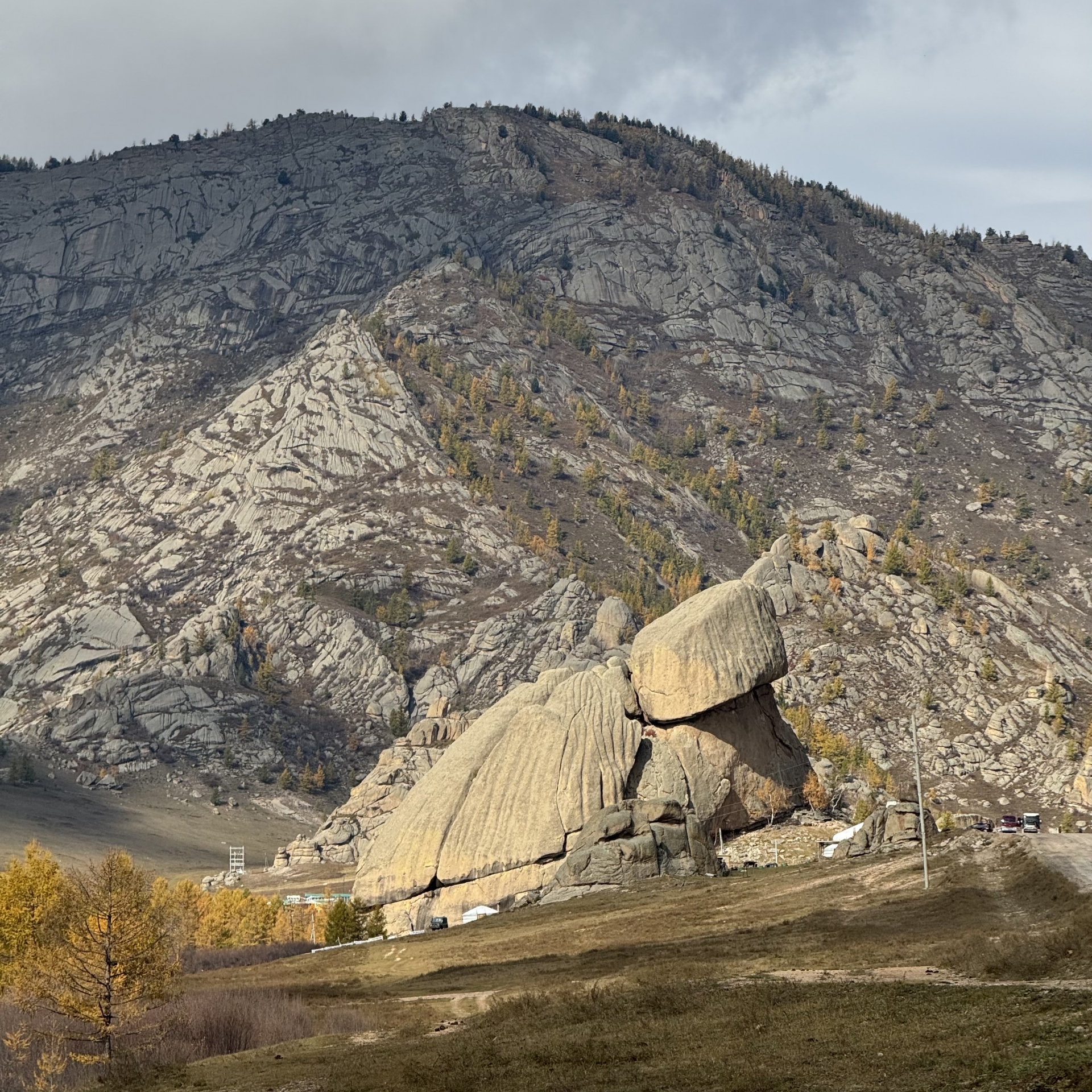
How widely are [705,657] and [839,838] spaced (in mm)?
18735

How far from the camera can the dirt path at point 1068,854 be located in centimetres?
6072

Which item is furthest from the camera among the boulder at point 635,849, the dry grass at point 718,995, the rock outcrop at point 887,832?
the boulder at point 635,849

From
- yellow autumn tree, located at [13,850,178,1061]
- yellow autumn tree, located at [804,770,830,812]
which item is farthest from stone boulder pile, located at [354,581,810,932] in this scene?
yellow autumn tree, located at [13,850,178,1061]

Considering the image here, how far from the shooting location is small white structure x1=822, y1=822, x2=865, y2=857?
93562 millimetres

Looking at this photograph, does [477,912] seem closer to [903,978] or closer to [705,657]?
[705,657]

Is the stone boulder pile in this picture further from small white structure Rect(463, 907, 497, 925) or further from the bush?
the bush

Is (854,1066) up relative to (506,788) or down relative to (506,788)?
down

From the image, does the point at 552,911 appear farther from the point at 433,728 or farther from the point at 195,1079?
the point at 433,728

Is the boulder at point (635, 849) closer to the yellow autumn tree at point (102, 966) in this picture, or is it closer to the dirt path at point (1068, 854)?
the dirt path at point (1068, 854)

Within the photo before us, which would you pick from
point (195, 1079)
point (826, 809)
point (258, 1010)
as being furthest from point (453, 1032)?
point (826, 809)

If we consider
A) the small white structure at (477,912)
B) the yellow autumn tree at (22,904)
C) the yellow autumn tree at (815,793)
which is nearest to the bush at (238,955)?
the yellow autumn tree at (22,904)

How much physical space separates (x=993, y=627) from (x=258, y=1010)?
157754 millimetres

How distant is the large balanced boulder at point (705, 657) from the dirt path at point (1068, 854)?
36.3m

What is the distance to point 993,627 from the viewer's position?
19462 cm
